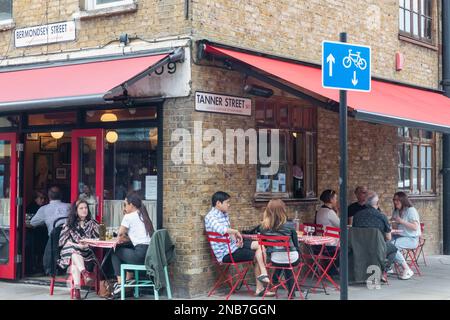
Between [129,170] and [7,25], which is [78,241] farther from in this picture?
[7,25]

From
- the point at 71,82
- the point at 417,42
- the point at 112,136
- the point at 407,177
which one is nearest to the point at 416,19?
the point at 417,42

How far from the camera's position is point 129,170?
10.8m

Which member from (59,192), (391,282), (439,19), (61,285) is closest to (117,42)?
(59,192)

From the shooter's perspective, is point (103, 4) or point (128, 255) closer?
point (128, 255)

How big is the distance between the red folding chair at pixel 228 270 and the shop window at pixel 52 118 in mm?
2780

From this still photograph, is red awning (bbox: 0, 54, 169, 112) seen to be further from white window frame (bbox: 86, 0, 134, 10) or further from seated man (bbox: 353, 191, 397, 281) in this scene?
seated man (bbox: 353, 191, 397, 281)

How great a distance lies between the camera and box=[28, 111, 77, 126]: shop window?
37.0ft

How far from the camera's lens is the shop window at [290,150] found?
11461 millimetres

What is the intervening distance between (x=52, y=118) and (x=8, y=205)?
62.9 inches

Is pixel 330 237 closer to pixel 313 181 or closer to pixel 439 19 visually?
pixel 313 181

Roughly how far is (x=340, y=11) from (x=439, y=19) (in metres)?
4.18

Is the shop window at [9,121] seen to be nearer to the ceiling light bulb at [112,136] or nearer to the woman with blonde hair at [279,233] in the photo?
the ceiling light bulb at [112,136]

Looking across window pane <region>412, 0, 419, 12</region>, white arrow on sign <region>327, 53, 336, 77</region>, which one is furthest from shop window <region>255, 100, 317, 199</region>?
window pane <region>412, 0, 419, 12</region>

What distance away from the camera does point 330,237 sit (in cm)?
1086
